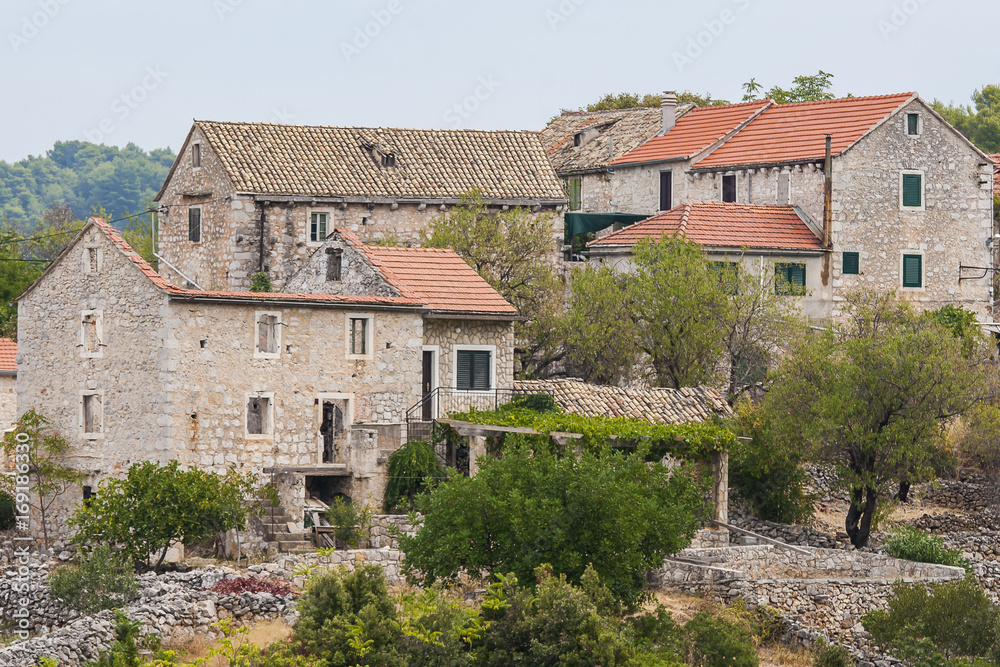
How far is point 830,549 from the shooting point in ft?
127

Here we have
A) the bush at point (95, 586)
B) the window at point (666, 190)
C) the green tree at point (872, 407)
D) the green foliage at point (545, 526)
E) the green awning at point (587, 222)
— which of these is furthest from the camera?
the window at point (666, 190)

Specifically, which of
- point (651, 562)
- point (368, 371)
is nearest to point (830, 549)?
point (651, 562)

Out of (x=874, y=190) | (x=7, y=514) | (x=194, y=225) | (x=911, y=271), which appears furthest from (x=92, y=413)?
(x=911, y=271)

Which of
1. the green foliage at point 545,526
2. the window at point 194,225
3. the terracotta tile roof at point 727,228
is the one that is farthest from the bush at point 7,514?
the terracotta tile roof at point 727,228

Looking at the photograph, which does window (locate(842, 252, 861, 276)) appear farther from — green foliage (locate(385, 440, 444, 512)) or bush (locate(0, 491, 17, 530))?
bush (locate(0, 491, 17, 530))

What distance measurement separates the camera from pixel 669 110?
6166 cm

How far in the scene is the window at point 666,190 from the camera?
189 ft

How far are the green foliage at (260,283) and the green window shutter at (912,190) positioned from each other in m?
21.0

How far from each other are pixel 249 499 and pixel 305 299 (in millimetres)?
4781

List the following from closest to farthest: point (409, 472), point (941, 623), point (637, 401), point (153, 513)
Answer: point (941, 623) < point (153, 513) < point (409, 472) < point (637, 401)

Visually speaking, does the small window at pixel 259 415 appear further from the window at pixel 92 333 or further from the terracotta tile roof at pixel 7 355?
the terracotta tile roof at pixel 7 355

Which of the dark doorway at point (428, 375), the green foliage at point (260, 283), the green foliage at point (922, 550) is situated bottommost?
the green foliage at point (922, 550)

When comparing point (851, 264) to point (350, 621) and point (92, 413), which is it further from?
point (350, 621)

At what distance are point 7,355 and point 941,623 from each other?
3213cm
